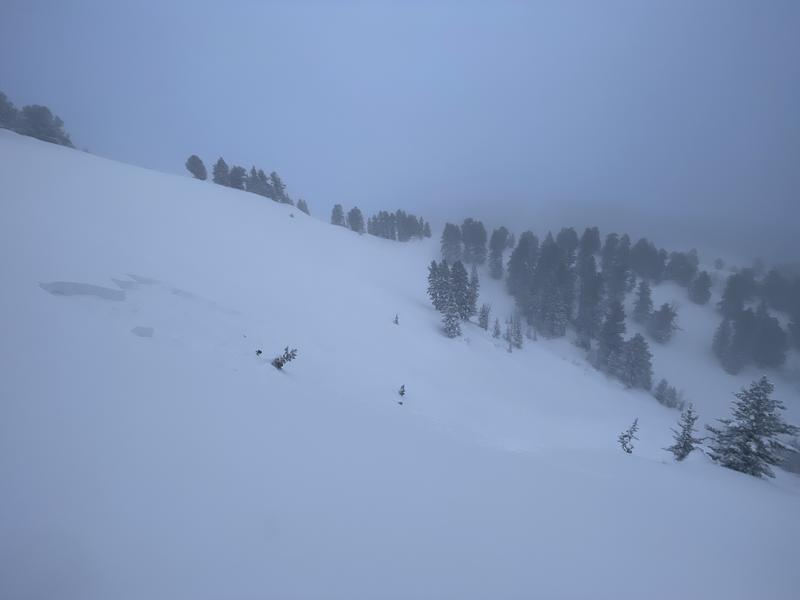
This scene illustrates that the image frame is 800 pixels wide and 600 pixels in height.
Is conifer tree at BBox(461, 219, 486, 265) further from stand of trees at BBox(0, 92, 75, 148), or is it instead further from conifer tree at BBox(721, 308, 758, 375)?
stand of trees at BBox(0, 92, 75, 148)

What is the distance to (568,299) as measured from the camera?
152 feet

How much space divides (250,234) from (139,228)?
32.9 feet

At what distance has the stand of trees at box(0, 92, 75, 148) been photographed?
31.4 metres

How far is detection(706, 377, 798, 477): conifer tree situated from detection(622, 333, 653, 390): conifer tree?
3048 centimetres

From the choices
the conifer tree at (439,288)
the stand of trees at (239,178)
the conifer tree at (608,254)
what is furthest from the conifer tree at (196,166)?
the conifer tree at (608,254)

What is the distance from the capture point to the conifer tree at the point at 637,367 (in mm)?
35125

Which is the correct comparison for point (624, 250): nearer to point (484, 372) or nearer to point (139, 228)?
point (484, 372)

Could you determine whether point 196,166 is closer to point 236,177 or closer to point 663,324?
point 236,177

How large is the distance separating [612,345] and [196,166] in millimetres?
64386

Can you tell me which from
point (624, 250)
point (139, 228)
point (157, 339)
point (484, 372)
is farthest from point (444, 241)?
point (157, 339)

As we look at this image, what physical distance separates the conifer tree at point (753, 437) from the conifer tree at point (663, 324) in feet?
146

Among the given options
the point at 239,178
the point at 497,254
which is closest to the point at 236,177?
the point at 239,178

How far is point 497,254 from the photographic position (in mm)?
58000

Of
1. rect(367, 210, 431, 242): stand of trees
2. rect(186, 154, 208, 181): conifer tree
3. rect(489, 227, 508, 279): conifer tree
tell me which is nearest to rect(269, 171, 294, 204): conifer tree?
rect(186, 154, 208, 181): conifer tree
